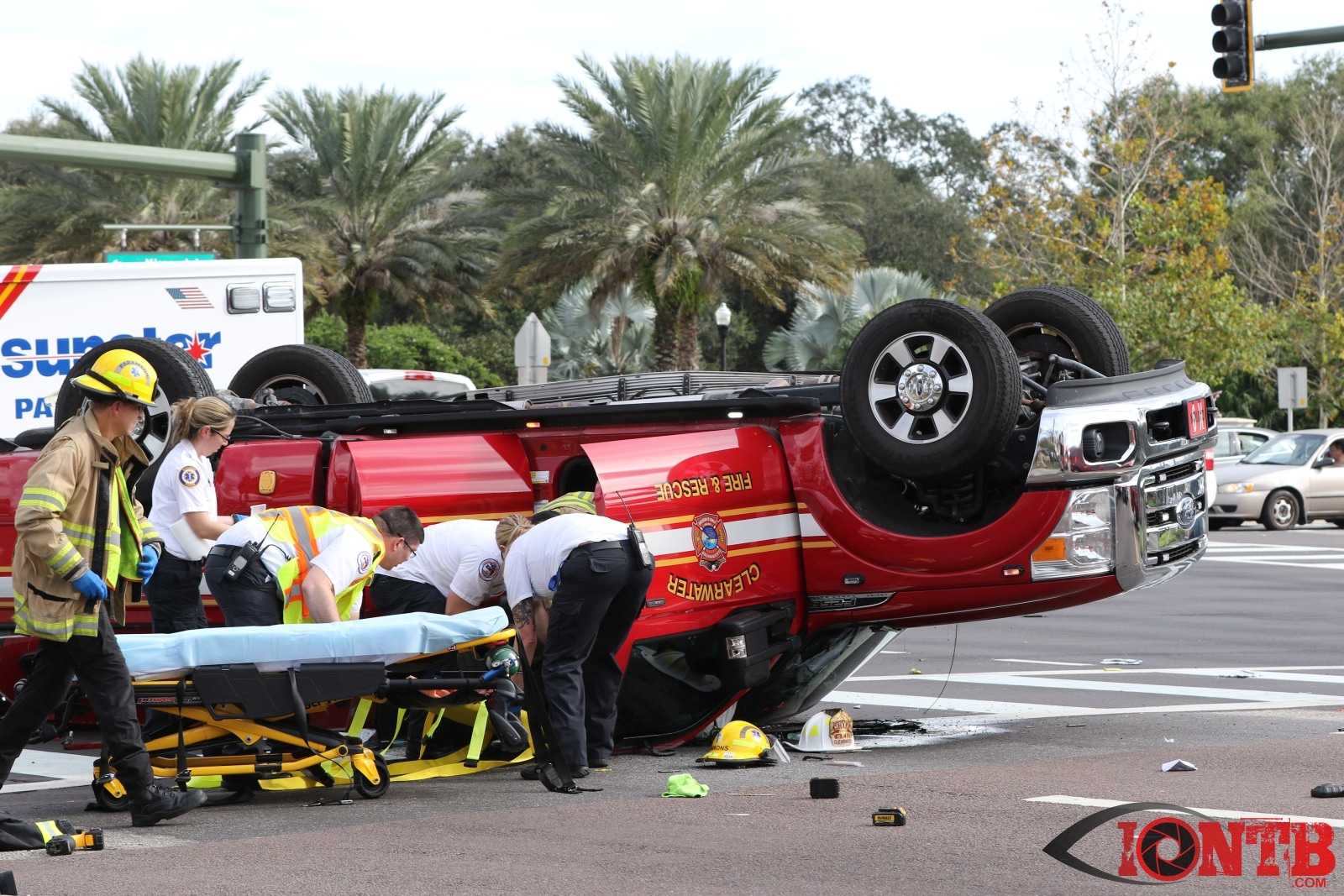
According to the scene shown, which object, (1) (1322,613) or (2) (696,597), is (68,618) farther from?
(1) (1322,613)

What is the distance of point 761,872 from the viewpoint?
5.75m

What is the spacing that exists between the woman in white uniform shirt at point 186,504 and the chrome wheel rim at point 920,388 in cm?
315

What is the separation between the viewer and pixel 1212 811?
21.4 feet

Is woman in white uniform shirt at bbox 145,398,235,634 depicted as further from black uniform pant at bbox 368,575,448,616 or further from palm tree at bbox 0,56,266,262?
palm tree at bbox 0,56,266,262

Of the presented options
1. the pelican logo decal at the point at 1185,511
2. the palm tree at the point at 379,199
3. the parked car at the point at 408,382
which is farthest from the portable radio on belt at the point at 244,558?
the palm tree at the point at 379,199

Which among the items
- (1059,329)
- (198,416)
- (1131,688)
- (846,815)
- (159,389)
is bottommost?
(1131,688)

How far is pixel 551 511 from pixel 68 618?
230 cm

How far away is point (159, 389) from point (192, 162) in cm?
847

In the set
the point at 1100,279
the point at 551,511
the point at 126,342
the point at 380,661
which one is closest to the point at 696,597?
the point at 551,511

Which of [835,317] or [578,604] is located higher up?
[835,317]

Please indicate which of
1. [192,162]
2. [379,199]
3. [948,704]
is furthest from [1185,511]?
[379,199]

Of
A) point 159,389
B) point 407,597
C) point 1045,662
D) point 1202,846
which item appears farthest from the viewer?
point 1045,662

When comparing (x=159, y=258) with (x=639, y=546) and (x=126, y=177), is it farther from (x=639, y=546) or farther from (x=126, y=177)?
(x=126, y=177)

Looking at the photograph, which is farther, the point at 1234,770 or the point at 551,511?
the point at 551,511
